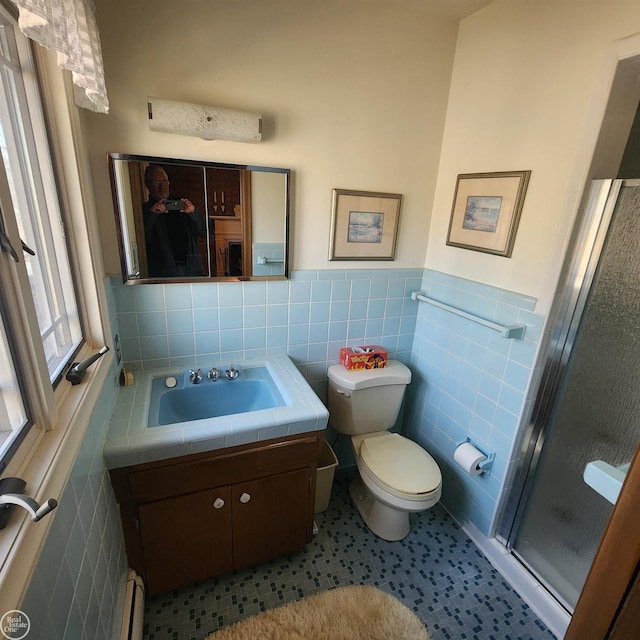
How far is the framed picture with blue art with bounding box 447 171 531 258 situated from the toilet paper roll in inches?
36.0

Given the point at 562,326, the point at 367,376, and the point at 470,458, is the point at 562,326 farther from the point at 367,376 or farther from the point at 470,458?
the point at 367,376

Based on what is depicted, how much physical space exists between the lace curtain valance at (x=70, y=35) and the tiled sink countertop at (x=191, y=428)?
1011 millimetres

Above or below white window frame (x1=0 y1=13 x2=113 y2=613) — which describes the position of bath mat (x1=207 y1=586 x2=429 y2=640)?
below

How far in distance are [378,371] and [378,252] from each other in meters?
0.63

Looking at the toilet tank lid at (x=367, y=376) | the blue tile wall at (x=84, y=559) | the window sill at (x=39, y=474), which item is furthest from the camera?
the toilet tank lid at (x=367, y=376)

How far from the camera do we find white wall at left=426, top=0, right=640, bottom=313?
1175 mm

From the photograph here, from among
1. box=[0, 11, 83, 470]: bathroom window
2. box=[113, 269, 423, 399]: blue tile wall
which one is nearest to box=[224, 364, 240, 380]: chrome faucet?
box=[113, 269, 423, 399]: blue tile wall

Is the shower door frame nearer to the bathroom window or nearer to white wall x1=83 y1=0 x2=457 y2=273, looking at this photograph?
white wall x1=83 y1=0 x2=457 y2=273

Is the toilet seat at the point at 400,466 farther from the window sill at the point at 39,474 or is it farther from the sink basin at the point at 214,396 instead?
the window sill at the point at 39,474

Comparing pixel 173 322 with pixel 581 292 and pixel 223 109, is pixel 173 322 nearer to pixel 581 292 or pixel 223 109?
pixel 223 109

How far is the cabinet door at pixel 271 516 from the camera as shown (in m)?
1.42

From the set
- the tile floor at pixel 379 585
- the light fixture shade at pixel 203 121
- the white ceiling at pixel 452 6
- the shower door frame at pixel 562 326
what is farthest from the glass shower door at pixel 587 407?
the light fixture shade at pixel 203 121

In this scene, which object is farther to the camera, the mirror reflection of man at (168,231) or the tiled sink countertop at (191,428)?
the mirror reflection of man at (168,231)

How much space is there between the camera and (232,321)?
1709mm
